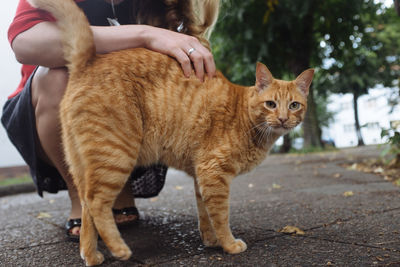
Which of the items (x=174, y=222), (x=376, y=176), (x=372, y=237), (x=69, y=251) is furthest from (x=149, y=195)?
(x=376, y=176)

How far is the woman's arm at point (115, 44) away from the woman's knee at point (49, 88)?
7 cm

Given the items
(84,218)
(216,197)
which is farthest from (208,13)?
(84,218)

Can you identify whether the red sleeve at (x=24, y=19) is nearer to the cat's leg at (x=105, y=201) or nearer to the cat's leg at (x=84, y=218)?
the cat's leg at (x=84, y=218)

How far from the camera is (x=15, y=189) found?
552 centimetres

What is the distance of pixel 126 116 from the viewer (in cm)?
171

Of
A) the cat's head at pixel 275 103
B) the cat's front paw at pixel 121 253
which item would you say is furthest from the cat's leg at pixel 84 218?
the cat's head at pixel 275 103

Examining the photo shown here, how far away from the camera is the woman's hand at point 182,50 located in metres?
1.97

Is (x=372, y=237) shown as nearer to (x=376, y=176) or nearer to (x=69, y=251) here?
(x=69, y=251)

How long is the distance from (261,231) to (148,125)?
93 centimetres

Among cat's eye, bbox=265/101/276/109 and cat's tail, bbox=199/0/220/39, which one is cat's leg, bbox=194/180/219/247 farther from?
cat's tail, bbox=199/0/220/39

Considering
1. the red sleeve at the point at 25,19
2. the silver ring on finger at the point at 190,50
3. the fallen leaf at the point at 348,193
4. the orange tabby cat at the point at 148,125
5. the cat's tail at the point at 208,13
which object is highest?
the cat's tail at the point at 208,13

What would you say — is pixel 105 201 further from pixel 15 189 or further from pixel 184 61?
pixel 15 189

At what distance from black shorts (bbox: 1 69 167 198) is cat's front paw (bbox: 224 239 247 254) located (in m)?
1.02

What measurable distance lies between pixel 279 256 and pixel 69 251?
1.13 metres
